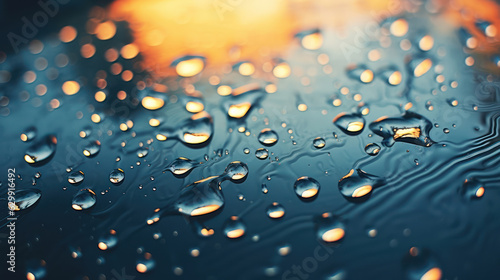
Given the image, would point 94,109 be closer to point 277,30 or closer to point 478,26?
point 277,30

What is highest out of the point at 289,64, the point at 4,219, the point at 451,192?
the point at 289,64

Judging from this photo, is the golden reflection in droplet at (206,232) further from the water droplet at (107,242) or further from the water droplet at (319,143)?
the water droplet at (319,143)

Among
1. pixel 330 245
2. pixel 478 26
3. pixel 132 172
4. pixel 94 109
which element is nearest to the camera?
pixel 330 245

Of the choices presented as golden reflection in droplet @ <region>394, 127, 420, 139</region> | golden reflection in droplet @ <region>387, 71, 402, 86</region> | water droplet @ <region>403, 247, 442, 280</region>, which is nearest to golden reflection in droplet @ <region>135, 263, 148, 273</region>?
water droplet @ <region>403, 247, 442, 280</region>

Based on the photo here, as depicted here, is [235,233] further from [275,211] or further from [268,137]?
[268,137]

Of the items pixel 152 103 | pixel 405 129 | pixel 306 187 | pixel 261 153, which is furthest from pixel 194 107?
pixel 405 129

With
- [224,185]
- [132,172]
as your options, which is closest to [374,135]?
[224,185]
